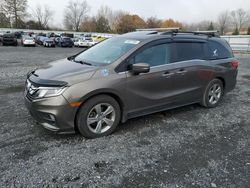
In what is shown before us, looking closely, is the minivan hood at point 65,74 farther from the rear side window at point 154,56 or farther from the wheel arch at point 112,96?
the rear side window at point 154,56

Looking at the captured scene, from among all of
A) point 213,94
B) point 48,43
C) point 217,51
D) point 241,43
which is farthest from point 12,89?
point 241,43

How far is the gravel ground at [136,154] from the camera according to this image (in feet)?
8.93

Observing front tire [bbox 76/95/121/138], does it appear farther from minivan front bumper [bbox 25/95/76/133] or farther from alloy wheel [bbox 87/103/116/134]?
minivan front bumper [bbox 25/95/76/133]

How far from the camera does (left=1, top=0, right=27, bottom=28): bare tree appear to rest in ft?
201

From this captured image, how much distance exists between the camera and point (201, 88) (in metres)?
5.00

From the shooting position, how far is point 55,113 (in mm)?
3309

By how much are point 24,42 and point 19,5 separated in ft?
141

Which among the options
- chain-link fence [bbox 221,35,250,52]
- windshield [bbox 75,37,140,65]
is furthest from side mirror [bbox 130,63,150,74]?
chain-link fence [bbox 221,35,250,52]

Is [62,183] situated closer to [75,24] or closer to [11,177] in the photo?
[11,177]

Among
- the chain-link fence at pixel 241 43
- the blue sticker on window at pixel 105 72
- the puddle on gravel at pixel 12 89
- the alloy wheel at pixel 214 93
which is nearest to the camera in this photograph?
the blue sticker on window at pixel 105 72

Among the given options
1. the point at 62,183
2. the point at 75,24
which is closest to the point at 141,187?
the point at 62,183

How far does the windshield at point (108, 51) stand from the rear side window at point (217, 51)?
208 centimetres

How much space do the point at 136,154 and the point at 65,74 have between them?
1.63 meters

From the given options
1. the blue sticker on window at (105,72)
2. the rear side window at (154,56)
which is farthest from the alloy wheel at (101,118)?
the rear side window at (154,56)
